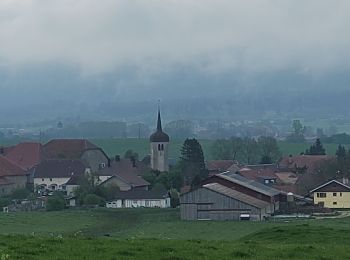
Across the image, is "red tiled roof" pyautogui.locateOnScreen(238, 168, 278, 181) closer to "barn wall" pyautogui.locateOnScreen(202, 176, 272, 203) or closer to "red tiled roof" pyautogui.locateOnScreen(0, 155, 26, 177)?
"red tiled roof" pyautogui.locateOnScreen(0, 155, 26, 177)

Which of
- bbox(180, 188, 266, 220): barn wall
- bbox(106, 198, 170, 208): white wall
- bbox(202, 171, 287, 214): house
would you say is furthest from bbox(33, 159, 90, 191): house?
bbox(180, 188, 266, 220): barn wall

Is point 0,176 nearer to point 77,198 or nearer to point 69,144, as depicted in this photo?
point 77,198

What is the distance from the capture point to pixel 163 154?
Answer: 8619cm

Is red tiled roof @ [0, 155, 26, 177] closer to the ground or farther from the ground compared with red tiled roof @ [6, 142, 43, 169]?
closer to the ground

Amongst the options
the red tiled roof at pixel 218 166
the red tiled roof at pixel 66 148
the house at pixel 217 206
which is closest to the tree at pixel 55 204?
the house at pixel 217 206

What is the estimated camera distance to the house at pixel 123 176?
7150cm

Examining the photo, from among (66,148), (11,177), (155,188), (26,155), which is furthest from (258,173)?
(26,155)

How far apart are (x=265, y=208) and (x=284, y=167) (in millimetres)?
35867

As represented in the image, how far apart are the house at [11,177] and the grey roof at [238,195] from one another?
74.2 feet

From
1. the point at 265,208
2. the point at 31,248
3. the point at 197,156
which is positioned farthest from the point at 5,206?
the point at 31,248

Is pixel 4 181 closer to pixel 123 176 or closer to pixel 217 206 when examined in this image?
pixel 123 176

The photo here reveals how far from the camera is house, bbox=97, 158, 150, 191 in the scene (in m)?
71.5

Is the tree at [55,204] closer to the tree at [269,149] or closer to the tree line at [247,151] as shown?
the tree at [269,149]

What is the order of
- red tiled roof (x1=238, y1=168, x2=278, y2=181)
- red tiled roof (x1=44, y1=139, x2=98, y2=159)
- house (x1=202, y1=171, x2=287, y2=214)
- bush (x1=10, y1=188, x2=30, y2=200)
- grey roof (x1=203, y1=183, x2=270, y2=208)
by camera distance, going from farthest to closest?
red tiled roof (x1=44, y1=139, x2=98, y2=159) < red tiled roof (x1=238, y1=168, x2=278, y2=181) < bush (x1=10, y1=188, x2=30, y2=200) < house (x1=202, y1=171, x2=287, y2=214) < grey roof (x1=203, y1=183, x2=270, y2=208)
